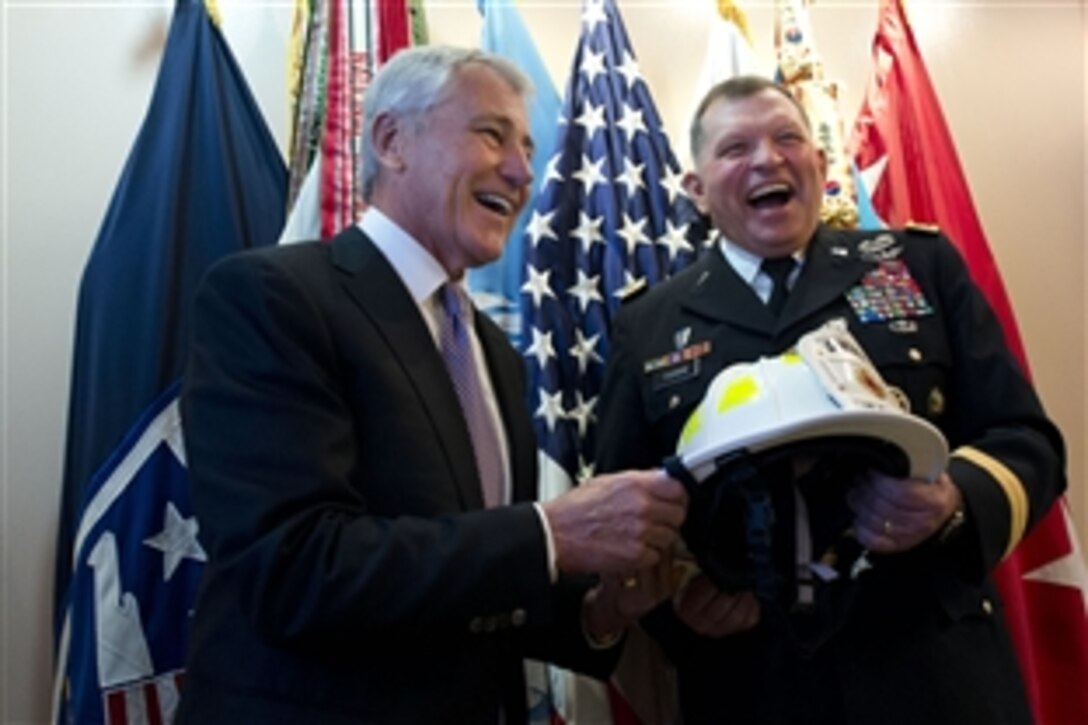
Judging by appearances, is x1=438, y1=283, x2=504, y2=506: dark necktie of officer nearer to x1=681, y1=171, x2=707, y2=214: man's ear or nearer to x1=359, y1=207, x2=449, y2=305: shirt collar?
x1=359, y1=207, x2=449, y2=305: shirt collar

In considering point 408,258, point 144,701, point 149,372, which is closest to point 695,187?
point 408,258

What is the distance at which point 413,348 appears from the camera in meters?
1.14

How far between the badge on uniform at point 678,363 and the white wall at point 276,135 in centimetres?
120

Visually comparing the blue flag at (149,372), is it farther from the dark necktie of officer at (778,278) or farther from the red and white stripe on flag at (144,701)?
the dark necktie of officer at (778,278)

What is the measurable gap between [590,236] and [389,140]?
0.74m

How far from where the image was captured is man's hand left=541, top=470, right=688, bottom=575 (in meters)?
1.02

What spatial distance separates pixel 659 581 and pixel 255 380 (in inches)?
A: 22.6

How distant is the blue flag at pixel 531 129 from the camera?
2092mm

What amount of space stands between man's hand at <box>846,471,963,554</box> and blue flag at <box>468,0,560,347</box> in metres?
1.03

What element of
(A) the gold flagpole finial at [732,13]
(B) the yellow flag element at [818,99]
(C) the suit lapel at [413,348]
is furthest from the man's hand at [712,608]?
(A) the gold flagpole finial at [732,13]

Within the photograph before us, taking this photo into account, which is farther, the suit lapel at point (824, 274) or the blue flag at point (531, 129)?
the blue flag at point (531, 129)

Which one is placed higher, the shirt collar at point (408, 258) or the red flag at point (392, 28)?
the red flag at point (392, 28)

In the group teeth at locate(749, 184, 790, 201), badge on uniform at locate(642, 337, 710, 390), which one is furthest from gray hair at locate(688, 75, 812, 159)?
badge on uniform at locate(642, 337, 710, 390)

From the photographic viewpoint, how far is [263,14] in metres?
2.37
